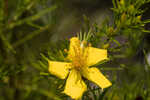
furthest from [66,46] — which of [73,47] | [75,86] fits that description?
[75,86]

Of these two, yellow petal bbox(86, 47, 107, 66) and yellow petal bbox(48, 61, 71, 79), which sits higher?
yellow petal bbox(86, 47, 107, 66)

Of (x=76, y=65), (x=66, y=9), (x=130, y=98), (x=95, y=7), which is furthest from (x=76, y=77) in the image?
(x=95, y=7)

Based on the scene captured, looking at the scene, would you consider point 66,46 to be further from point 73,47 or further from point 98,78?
point 98,78

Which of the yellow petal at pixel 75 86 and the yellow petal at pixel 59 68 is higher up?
the yellow petal at pixel 59 68

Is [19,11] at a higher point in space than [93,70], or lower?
higher

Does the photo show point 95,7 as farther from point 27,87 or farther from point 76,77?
point 76,77
